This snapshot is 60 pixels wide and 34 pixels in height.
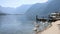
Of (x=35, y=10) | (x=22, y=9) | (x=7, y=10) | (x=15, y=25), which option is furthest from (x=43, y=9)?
(x=15, y=25)

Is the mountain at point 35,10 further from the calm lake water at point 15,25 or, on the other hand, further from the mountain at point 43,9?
the calm lake water at point 15,25

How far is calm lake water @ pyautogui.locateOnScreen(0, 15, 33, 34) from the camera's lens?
19.3 ft

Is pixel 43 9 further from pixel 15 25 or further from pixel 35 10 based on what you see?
pixel 15 25

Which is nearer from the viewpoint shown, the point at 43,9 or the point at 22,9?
the point at 43,9

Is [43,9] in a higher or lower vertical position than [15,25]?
higher

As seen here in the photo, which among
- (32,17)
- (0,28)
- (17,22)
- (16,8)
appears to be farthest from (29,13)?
(0,28)

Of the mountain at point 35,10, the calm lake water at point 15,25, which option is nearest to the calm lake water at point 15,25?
the calm lake water at point 15,25

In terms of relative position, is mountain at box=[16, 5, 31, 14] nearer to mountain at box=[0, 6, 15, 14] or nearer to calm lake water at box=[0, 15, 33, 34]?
mountain at box=[0, 6, 15, 14]

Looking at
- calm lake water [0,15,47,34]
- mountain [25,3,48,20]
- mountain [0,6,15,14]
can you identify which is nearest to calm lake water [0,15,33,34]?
calm lake water [0,15,47,34]

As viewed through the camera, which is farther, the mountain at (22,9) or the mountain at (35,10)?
the mountain at (22,9)

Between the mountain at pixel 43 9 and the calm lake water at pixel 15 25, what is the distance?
552mm

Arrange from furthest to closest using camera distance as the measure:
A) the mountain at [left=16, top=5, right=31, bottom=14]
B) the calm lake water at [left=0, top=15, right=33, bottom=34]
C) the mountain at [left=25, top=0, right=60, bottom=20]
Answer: the calm lake water at [left=0, top=15, right=33, bottom=34]
the mountain at [left=16, top=5, right=31, bottom=14]
the mountain at [left=25, top=0, right=60, bottom=20]

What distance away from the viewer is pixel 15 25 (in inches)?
244

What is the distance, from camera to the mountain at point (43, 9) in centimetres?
534
